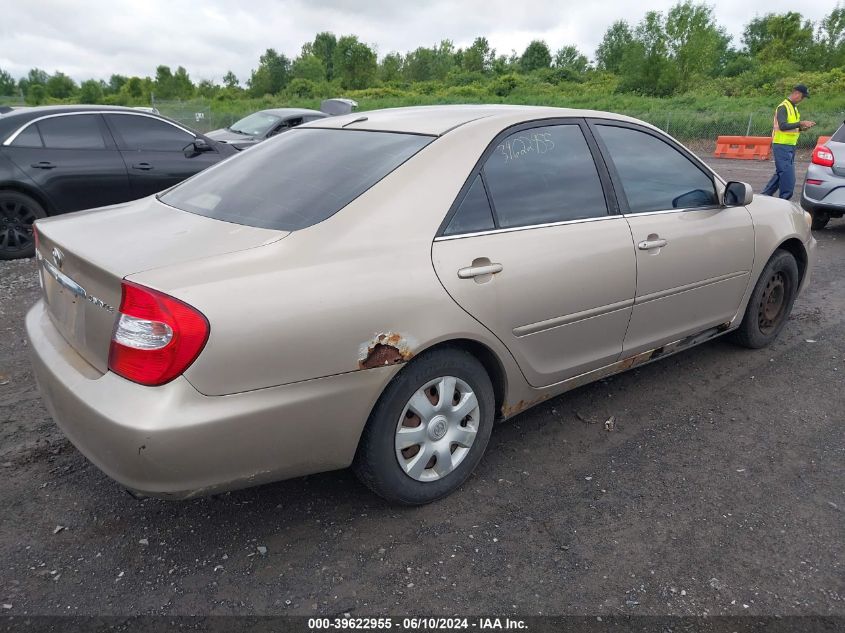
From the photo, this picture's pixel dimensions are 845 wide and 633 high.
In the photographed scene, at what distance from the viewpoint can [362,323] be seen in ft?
7.79

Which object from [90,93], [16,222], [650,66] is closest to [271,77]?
[90,93]

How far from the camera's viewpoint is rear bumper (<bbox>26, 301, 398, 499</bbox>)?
2107mm

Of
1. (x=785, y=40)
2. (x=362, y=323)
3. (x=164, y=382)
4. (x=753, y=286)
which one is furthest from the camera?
(x=785, y=40)

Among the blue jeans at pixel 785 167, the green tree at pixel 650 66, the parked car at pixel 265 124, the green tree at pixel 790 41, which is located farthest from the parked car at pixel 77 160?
the green tree at pixel 790 41

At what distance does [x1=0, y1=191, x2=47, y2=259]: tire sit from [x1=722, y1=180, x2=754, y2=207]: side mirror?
628cm

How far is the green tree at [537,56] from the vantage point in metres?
67.6

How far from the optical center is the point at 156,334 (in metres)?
2.11

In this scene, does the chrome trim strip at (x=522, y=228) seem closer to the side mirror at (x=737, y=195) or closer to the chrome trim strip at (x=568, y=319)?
the chrome trim strip at (x=568, y=319)

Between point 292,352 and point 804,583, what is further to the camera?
point 804,583

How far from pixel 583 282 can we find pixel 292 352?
1.50 metres

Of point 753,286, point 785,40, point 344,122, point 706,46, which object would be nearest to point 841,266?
point 753,286

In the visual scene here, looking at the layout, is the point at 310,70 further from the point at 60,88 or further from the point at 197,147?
the point at 197,147

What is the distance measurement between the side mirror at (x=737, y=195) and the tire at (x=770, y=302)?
64cm

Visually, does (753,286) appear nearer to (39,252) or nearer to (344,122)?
(344,122)
